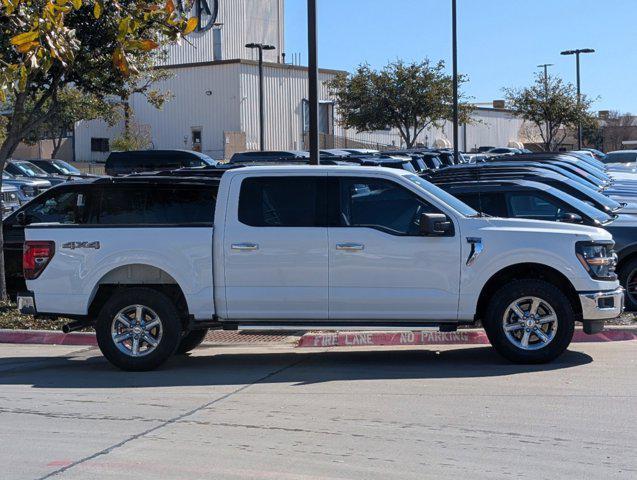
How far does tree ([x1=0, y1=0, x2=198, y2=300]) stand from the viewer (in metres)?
10.5

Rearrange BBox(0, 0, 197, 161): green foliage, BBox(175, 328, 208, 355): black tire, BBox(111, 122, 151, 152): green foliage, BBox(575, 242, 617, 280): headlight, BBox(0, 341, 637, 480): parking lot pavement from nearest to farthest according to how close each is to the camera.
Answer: BBox(0, 341, 637, 480): parking lot pavement, BBox(575, 242, 617, 280): headlight, BBox(0, 0, 197, 161): green foliage, BBox(175, 328, 208, 355): black tire, BBox(111, 122, 151, 152): green foliage

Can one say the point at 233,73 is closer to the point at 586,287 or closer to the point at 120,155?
→ the point at 120,155

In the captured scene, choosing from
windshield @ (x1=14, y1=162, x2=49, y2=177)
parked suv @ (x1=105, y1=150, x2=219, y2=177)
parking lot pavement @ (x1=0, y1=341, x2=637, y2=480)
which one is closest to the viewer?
parking lot pavement @ (x1=0, y1=341, x2=637, y2=480)

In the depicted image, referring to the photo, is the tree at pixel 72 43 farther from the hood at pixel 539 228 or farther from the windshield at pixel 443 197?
the hood at pixel 539 228

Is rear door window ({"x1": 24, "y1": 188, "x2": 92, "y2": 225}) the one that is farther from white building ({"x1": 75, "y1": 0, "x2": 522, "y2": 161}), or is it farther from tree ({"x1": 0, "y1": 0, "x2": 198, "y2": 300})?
white building ({"x1": 75, "y1": 0, "x2": 522, "y2": 161})

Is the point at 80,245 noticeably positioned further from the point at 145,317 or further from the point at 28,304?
the point at 145,317

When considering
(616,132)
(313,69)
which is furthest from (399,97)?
(616,132)

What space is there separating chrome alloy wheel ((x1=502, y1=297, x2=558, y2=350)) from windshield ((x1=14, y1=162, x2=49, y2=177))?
1128 inches

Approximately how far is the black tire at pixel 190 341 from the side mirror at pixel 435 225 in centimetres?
310

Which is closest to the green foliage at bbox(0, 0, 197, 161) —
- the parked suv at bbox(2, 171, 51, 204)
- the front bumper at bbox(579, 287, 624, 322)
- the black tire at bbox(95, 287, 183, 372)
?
the black tire at bbox(95, 287, 183, 372)

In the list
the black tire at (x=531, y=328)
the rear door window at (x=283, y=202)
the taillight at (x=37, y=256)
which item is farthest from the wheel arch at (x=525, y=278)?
the taillight at (x=37, y=256)

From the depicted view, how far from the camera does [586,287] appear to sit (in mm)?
9477

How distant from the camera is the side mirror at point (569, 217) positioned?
12.5 m

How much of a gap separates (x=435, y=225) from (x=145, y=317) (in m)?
3.09
